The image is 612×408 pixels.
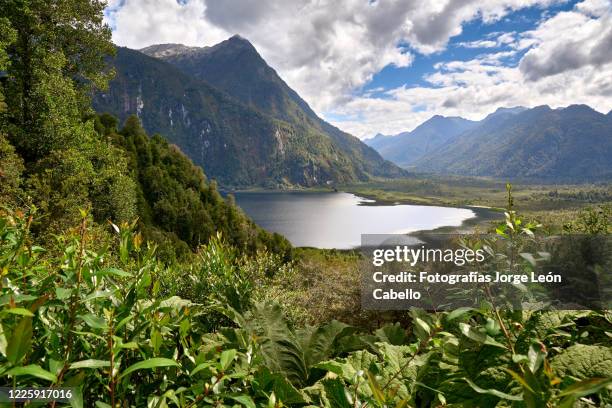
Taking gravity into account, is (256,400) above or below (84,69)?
below

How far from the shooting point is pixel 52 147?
21562mm

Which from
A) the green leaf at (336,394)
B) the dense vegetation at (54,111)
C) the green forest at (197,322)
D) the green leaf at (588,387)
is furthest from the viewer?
the dense vegetation at (54,111)

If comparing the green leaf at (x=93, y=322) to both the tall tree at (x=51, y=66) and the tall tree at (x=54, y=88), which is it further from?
the tall tree at (x=51, y=66)

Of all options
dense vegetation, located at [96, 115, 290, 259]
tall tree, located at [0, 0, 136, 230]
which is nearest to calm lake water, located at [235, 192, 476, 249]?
dense vegetation, located at [96, 115, 290, 259]

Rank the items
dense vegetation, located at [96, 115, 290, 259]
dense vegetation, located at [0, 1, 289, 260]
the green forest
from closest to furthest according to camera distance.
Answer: the green forest → dense vegetation, located at [0, 1, 289, 260] → dense vegetation, located at [96, 115, 290, 259]

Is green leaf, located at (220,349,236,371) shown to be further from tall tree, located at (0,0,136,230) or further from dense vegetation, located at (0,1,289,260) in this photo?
tall tree, located at (0,0,136,230)

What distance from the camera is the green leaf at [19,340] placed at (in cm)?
88

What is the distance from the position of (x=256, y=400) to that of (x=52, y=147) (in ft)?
82.0

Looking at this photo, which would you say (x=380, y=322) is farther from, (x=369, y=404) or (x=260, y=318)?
(x=369, y=404)

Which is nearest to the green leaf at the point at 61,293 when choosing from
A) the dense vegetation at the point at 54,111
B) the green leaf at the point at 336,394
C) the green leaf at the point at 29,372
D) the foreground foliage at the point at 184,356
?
the foreground foliage at the point at 184,356

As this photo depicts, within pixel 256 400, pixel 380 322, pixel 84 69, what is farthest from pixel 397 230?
pixel 256 400

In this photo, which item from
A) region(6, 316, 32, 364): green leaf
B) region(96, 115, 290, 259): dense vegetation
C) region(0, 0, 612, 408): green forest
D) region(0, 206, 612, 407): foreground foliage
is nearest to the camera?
region(6, 316, 32, 364): green leaf

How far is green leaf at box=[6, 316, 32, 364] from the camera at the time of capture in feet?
2.89

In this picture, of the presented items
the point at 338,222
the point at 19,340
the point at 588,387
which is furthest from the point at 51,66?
the point at 338,222
